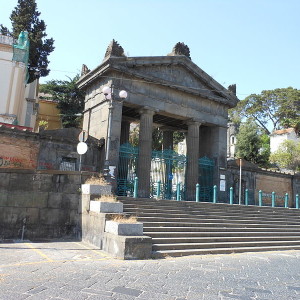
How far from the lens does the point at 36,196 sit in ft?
33.9

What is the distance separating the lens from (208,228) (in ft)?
36.5

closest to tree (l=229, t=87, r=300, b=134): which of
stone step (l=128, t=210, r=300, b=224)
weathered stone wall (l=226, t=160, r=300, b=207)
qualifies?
weathered stone wall (l=226, t=160, r=300, b=207)

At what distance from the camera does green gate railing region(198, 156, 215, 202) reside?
1952 cm

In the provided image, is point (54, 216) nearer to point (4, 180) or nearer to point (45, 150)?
point (4, 180)

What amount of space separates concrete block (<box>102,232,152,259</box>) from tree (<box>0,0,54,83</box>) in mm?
22350

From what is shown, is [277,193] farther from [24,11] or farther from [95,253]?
[24,11]

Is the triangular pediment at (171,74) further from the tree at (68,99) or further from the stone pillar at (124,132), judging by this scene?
the tree at (68,99)

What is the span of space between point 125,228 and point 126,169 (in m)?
8.60

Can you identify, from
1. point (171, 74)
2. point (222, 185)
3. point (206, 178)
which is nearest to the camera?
point (171, 74)

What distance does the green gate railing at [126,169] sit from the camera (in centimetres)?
1631

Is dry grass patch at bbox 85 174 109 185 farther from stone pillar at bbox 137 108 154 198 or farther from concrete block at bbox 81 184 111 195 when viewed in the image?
stone pillar at bbox 137 108 154 198

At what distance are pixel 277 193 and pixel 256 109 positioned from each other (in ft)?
111

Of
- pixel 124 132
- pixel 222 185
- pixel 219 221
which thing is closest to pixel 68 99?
pixel 124 132

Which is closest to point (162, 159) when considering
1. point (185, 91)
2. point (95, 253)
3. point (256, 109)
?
point (185, 91)
